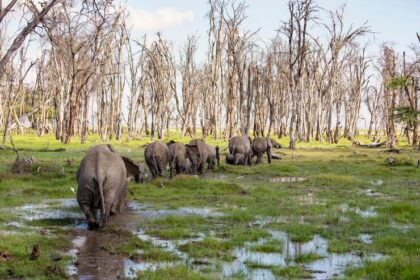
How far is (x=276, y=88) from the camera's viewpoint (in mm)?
80250

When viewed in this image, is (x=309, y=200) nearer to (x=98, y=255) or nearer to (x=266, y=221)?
(x=266, y=221)

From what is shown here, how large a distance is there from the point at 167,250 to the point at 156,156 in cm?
1130

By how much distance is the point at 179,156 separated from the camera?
2180 centimetres

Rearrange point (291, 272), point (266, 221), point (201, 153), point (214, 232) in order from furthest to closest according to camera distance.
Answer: point (201, 153) < point (266, 221) < point (214, 232) < point (291, 272)

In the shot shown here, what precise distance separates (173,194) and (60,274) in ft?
31.3

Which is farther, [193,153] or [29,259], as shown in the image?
[193,153]

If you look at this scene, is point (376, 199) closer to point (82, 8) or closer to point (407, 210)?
point (407, 210)

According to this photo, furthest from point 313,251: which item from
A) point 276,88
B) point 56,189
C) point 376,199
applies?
point 276,88

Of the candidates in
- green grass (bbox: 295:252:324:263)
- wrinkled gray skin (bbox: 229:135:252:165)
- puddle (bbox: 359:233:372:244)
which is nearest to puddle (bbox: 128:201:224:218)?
puddle (bbox: 359:233:372:244)

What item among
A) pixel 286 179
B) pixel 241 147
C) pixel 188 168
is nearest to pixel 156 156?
pixel 188 168

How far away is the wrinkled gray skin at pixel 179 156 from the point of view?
70.8 ft

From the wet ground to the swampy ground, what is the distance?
2 cm

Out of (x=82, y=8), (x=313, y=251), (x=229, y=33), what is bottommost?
(x=313, y=251)

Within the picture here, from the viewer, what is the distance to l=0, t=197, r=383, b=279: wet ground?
8398 mm
